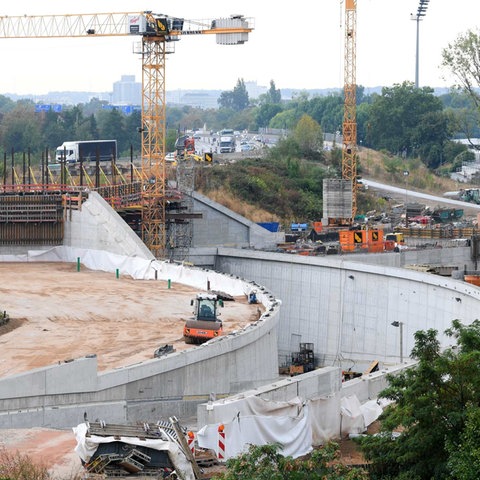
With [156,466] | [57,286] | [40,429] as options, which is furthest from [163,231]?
[156,466]

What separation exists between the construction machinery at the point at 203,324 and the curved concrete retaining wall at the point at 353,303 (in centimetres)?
1253

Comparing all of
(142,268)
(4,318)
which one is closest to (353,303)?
(142,268)

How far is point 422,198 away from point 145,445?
88.5 metres

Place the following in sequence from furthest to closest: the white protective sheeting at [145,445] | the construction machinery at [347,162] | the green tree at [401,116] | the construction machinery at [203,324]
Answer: the green tree at [401,116] < the construction machinery at [347,162] < the construction machinery at [203,324] < the white protective sheeting at [145,445]

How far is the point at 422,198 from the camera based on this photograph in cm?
11256

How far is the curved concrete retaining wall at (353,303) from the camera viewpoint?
58469 millimetres

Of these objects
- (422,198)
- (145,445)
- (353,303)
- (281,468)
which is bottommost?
(353,303)

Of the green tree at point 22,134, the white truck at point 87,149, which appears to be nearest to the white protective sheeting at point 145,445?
the white truck at point 87,149

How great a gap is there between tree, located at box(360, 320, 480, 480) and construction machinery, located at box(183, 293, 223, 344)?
766 inches

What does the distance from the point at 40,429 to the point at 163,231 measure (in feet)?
161

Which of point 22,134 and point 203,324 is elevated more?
point 22,134

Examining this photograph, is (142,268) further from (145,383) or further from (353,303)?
(145,383)

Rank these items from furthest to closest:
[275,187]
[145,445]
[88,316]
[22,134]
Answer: [22,134]
[275,187]
[88,316]
[145,445]

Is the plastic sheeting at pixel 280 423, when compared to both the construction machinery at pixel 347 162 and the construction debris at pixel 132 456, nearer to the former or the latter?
the construction debris at pixel 132 456
